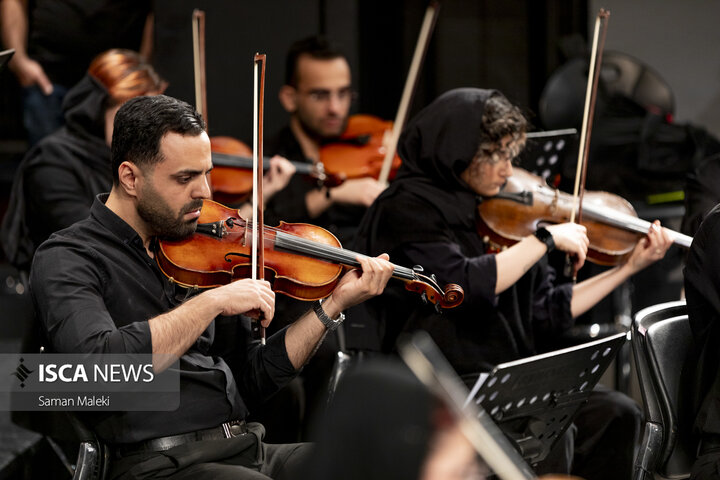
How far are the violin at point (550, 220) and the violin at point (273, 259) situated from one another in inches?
Answer: 16.0

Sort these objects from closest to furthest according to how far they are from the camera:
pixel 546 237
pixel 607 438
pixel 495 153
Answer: pixel 546 237 < pixel 495 153 < pixel 607 438

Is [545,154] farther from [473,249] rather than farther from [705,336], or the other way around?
[705,336]

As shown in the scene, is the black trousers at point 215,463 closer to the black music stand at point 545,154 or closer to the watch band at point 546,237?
the watch band at point 546,237

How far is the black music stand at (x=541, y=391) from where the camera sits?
1.95 metres

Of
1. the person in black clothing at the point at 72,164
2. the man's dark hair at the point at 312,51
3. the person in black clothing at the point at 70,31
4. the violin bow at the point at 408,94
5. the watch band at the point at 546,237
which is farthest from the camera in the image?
the person in black clothing at the point at 70,31

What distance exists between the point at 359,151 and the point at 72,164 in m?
1.13

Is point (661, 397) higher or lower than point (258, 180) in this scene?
lower

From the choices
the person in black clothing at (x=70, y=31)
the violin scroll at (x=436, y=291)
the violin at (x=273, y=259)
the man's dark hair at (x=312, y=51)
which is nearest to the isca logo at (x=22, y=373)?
the violin at (x=273, y=259)

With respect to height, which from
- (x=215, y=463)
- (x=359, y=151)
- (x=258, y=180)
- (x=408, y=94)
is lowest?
(x=215, y=463)

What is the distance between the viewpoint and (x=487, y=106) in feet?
8.77

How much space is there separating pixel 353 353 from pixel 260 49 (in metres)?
1.85

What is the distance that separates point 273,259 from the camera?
2195 millimetres

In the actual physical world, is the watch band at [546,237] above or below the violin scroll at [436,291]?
above

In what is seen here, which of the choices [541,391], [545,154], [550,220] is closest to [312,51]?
[545,154]
